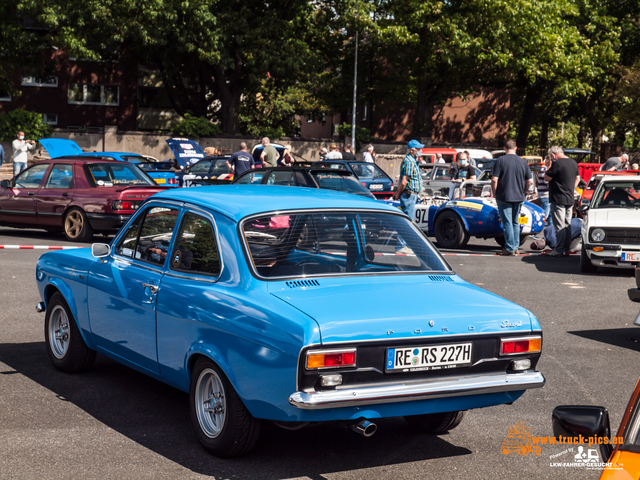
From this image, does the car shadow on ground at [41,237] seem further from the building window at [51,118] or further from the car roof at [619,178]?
the building window at [51,118]

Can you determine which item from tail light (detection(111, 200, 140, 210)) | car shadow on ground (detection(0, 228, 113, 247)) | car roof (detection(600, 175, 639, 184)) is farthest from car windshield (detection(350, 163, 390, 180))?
car roof (detection(600, 175, 639, 184))

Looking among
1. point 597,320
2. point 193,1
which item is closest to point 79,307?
point 597,320

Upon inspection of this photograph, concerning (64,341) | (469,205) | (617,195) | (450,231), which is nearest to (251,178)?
(450,231)

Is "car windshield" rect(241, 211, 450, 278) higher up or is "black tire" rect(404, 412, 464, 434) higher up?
"car windshield" rect(241, 211, 450, 278)

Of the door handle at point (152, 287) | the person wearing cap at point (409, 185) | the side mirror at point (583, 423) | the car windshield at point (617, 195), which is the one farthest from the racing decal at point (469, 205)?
the side mirror at point (583, 423)

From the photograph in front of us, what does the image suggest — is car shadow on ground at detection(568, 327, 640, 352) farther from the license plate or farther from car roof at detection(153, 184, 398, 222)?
the license plate

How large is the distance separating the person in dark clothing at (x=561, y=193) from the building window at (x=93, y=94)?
4257 centimetres

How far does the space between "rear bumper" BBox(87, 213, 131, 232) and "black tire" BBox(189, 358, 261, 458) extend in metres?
10.7

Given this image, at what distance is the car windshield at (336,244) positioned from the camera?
472 centimetres

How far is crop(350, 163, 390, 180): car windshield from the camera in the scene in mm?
22156

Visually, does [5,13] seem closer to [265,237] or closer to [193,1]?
[193,1]

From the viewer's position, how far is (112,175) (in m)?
15.5

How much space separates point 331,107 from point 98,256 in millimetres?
42220

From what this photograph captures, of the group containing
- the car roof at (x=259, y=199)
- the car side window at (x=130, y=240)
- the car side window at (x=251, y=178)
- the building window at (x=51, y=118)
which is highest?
the building window at (x=51, y=118)
